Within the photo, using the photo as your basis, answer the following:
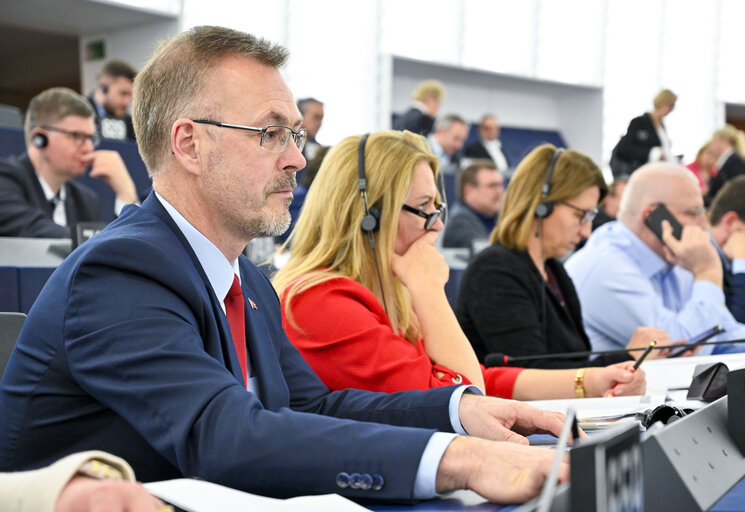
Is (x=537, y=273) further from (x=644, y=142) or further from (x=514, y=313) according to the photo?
(x=644, y=142)

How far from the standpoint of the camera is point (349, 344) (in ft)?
5.86

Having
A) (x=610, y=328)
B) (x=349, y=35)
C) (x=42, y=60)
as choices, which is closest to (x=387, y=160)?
(x=610, y=328)

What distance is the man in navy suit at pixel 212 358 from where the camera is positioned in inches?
38.6

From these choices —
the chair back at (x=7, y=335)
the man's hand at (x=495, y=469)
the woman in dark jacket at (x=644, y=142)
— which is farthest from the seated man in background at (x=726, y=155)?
the man's hand at (x=495, y=469)

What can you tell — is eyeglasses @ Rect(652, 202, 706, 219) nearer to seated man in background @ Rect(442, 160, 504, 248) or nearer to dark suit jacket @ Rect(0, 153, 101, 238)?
dark suit jacket @ Rect(0, 153, 101, 238)

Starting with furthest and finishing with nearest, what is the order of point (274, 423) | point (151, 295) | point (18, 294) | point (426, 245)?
point (18, 294), point (426, 245), point (151, 295), point (274, 423)

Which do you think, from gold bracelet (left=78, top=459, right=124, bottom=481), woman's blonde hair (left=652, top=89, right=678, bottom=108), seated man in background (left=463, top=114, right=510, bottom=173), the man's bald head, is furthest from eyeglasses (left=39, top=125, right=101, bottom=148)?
seated man in background (left=463, top=114, right=510, bottom=173)

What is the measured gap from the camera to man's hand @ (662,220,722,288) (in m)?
2.98

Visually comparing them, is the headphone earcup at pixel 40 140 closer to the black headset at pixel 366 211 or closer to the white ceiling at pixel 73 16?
the black headset at pixel 366 211

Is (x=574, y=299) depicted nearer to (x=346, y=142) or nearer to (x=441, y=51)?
(x=346, y=142)

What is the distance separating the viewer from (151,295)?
111 centimetres

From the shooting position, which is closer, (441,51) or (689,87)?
(441,51)

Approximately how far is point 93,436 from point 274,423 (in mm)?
296

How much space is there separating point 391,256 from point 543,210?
2.71 ft
